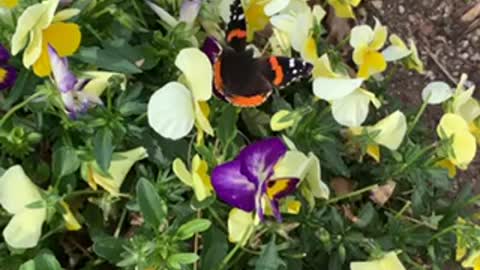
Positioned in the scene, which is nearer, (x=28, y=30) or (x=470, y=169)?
(x=28, y=30)

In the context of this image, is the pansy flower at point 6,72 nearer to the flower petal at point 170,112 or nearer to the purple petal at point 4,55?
the purple petal at point 4,55

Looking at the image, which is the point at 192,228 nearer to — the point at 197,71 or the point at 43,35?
the point at 197,71

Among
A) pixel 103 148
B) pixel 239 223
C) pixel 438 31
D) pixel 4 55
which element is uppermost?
pixel 4 55

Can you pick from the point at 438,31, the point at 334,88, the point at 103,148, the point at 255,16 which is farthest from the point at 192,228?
the point at 438,31

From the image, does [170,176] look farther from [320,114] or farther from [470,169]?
[470,169]

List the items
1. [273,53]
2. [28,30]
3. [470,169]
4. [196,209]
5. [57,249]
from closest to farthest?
[28,30]
[196,209]
[57,249]
[273,53]
[470,169]

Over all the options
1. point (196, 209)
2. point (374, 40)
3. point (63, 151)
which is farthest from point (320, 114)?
point (63, 151)

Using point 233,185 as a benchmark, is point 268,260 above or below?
below
